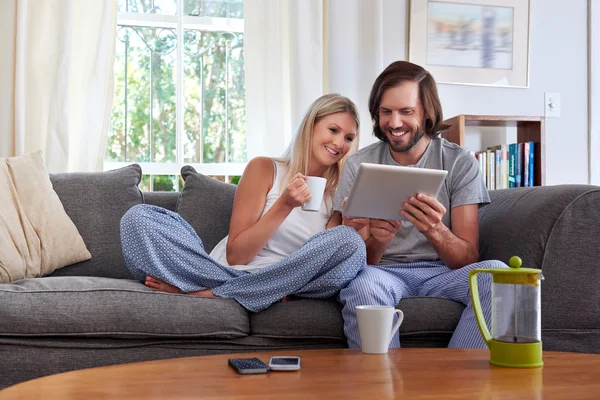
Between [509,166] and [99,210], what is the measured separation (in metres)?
1.88

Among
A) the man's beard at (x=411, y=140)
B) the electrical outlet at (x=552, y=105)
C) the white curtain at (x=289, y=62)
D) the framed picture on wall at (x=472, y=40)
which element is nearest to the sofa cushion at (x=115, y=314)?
the man's beard at (x=411, y=140)

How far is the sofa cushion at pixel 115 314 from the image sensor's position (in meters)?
1.77

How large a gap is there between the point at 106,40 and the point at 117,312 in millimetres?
1681

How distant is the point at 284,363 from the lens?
3.67 ft

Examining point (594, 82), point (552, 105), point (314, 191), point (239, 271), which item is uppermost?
point (594, 82)

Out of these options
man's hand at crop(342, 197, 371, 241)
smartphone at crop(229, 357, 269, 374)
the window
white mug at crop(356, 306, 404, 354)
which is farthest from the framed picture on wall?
smartphone at crop(229, 357, 269, 374)

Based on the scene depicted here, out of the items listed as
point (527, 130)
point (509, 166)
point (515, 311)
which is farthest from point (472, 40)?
point (515, 311)

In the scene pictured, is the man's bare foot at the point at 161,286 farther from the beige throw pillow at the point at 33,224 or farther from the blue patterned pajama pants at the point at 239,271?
the beige throw pillow at the point at 33,224

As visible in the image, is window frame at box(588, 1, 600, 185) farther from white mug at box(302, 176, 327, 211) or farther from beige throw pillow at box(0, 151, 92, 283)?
beige throw pillow at box(0, 151, 92, 283)

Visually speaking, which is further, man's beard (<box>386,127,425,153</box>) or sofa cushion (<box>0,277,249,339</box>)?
man's beard (<box>386,127,425,153</box>)

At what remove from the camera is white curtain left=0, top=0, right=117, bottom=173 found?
297 cm

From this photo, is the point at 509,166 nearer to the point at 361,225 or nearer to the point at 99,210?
the point at 361,225

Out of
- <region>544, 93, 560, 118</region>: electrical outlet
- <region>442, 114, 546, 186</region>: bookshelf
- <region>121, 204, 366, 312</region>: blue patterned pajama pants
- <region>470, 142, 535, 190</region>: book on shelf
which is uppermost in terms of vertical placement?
<region>544, 93, 560, 118</region>: electrical outlet

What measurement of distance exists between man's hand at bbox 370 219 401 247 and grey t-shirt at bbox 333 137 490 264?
5.4 inches
